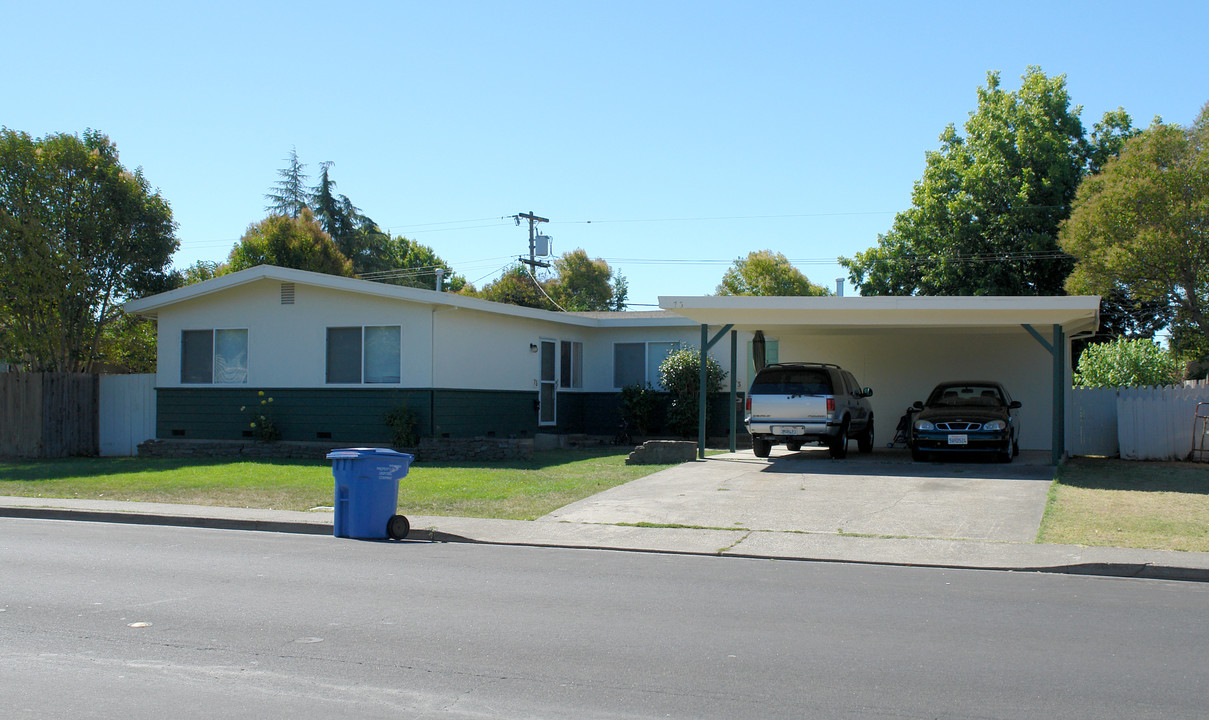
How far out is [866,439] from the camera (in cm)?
2155

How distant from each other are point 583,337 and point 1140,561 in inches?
671

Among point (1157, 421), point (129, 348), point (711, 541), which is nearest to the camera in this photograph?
point (711, 541)

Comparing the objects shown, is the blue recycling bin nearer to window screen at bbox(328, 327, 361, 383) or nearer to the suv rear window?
the suv rear window

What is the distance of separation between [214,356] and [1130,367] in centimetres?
2320

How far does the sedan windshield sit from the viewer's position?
19302mm

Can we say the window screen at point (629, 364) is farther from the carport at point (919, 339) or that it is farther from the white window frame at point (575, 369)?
the carport at point (919, 339)

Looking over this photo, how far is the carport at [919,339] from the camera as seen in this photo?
1738cm

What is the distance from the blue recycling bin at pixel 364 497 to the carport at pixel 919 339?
7.32 meters

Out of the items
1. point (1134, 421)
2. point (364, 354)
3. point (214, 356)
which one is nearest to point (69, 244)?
point (214, 356)

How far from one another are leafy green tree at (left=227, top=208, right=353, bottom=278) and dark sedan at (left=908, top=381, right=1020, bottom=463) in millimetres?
24423

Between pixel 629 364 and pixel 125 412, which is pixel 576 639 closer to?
pixel 629 364

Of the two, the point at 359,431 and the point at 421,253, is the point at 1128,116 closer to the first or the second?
the point at 359,431

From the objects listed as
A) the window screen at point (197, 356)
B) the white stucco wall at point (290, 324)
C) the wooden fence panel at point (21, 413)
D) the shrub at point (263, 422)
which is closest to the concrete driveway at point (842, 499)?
the white stucco wall at point (290, 324)

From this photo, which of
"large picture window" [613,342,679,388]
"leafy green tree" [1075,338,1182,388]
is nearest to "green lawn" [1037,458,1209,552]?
"large picture window" [613,342,679,388]
